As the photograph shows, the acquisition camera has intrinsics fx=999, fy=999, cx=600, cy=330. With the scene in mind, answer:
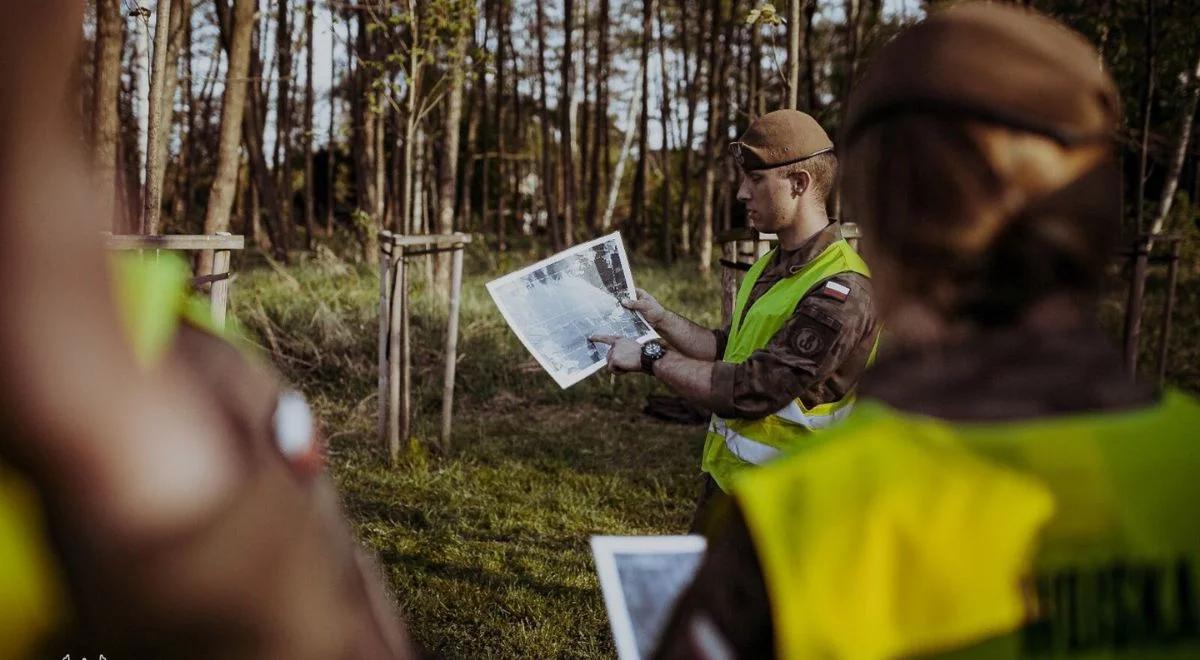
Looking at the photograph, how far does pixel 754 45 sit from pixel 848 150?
12858 millimetres

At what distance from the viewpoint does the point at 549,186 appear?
17.4m

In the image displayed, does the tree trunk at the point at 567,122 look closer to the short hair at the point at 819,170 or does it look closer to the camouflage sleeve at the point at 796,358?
the short hair at the point at 819,170

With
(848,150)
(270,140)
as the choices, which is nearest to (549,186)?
(270,140)

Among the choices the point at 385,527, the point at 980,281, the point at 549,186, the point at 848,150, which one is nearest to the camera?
the point at 980,281

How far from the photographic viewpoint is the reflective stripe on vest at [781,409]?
261cm

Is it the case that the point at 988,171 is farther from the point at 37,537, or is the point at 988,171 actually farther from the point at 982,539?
the point at 37,537

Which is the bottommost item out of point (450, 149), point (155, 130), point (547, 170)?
point (155, 130)

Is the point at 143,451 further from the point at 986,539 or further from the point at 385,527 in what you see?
the point at 385,527

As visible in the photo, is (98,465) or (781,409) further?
(781,409)

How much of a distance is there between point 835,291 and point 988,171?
5.48 feet

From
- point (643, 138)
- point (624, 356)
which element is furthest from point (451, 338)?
point (643, 138)

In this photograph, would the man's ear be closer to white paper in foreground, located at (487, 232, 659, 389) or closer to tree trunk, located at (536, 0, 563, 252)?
white paper in foreground, located at (487, 232, 659, 389)

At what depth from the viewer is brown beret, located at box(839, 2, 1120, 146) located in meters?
0.86

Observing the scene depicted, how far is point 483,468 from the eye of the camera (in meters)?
6.35
